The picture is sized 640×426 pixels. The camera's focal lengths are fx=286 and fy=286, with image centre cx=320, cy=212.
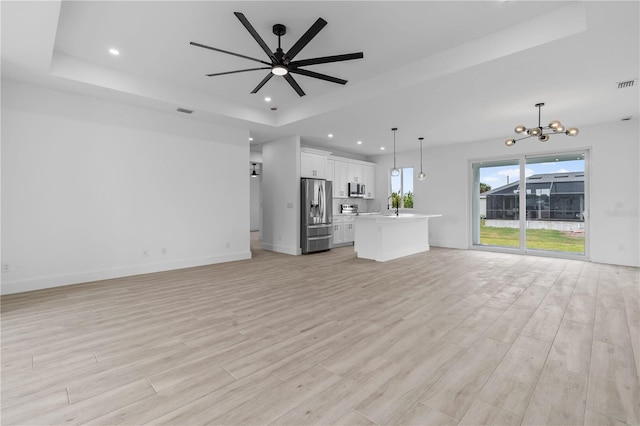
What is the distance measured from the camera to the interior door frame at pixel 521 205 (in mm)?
6309

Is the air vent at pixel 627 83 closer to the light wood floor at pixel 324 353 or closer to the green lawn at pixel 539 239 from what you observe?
the light wood floor at pixel 324 353

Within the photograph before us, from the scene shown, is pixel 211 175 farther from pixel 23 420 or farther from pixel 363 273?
pixel 23 420

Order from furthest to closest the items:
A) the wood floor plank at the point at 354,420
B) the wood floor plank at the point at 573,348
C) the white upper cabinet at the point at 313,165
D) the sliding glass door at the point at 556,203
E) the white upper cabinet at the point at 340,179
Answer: the white upper cabinet at the point at 340,179 → the white upper cabinet at the point at 313,165 → the sliding glass door at the point at 556,203 → the wood floor plank at the point at 573,348 → the wood floor plank at the point at 354,420

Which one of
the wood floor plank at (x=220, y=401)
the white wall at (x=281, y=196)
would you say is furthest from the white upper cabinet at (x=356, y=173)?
the wood floor plank at (x=220, y=401)

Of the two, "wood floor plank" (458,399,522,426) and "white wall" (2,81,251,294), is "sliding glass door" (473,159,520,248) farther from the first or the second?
"wood floor plank" (458,399,522,426)

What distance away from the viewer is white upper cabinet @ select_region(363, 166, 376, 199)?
386 inches

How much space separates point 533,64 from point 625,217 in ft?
15.0

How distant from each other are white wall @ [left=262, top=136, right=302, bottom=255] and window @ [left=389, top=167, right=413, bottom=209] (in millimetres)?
3764

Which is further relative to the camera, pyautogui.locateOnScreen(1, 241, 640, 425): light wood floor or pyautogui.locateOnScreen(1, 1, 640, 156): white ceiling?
pyautogui.locateOnScreen(1, 1, 640, 156): white ceiling

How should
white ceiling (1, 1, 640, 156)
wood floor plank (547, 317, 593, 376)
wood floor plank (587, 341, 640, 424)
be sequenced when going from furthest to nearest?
white ceiling (1, 1, 640, 156) < wood floor plank (547, 317, 593, 376) < wood floor plank (587, 341, 640, 424)

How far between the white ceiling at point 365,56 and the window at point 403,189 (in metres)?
3.55

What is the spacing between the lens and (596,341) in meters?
2.55

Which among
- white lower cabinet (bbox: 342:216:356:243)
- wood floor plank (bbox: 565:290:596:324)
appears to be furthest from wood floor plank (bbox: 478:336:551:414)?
white lower cabinet (bbox: 342:216:356:243)

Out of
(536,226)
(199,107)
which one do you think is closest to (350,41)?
(199,107)
